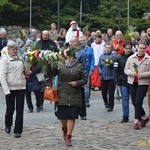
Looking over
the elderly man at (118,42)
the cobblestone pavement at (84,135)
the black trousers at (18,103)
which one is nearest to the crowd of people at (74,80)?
the black trousers at (18,103)

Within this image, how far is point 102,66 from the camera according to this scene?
14617mm

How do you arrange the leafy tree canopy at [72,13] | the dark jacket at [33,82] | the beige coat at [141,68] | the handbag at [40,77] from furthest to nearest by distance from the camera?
the leafy tree canopy at [72,13] < the handbag at [40,77] < the dark jacket at [33,82] < the beige coat at [141,68]

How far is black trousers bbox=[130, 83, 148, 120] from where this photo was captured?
11470mm

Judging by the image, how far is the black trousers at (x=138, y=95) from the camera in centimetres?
1147

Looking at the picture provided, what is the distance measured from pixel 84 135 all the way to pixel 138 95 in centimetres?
153

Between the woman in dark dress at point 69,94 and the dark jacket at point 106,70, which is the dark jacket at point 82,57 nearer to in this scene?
the dark jacket at point 106,70

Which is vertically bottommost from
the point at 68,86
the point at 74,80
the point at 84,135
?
the point at 84,135

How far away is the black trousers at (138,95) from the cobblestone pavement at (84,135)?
0.37m

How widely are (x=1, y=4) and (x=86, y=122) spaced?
24.2 metres

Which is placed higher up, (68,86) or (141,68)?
(141,68)

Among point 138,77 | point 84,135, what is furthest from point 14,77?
point 138,77

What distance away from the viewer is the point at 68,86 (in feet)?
32.4

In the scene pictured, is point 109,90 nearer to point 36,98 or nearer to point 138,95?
point 36,98

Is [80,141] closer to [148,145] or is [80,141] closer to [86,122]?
[148,145]
